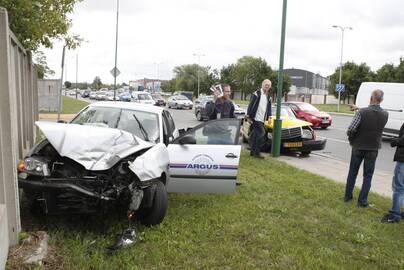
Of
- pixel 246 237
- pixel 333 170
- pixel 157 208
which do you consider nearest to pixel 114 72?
pixel 333 170

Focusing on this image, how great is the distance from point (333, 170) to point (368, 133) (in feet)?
13.5

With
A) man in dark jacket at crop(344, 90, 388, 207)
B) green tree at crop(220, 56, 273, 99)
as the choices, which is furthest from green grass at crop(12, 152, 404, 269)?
green tree at crop(220, 56, 273, 99)

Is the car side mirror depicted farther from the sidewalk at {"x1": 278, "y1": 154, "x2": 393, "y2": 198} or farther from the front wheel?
the sidewalk at {"x1": 278, "y1": 154, "x2": 393, "y2": 198}

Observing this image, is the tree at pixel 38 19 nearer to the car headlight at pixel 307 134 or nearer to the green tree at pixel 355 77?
the car headlight at pixel 307 134

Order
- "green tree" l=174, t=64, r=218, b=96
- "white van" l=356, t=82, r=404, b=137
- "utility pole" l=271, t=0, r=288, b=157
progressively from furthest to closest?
"green tree" l=174, t=64, r=218, b=96 → "white van" l=356, t=82, r=404, b=137 → "utility pole" l=271, t=0, r=288, b=157

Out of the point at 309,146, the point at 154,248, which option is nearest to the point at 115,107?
the point at 154,248

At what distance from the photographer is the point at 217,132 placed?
619 centimetres

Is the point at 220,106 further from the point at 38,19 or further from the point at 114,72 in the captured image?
the point at 114,72

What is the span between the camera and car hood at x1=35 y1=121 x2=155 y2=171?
4.59m

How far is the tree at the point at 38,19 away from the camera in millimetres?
9078

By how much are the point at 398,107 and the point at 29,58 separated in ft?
45.1

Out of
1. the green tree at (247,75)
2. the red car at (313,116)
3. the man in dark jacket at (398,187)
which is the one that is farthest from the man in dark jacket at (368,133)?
the green tree at (247,75)

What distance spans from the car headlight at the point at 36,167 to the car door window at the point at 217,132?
2077 millimetres

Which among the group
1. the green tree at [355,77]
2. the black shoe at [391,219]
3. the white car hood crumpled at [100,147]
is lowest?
the black shoe at [391,219]
